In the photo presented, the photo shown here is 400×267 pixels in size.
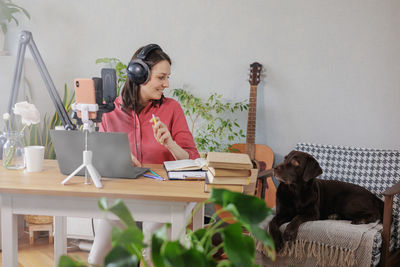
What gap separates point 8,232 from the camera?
1454 millimetres

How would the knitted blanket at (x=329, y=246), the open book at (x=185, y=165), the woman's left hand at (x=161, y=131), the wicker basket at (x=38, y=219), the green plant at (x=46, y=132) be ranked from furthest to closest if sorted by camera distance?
the green plant at (x=46, y=132), the wicker basket at (x=38, y=219), the knitted blanket at (x=329, y=246), the woman's left hand at (x=161, y=131), the open book at (x=185, y=165)

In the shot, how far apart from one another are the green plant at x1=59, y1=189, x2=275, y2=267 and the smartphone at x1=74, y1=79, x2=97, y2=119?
0.97 m

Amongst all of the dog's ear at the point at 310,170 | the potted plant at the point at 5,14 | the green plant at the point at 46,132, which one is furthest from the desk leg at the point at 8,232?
the potted plant at the point at 5,14

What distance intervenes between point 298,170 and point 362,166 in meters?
0.63

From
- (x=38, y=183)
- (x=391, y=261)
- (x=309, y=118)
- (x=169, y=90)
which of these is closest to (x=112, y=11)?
(x=169, y=90)

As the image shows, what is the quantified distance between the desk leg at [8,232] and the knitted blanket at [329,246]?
4.01ft

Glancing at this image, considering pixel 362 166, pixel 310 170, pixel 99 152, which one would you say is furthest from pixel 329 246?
pixel 99 152

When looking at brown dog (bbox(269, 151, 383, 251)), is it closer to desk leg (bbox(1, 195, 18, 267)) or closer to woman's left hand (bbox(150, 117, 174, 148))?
woman's left hand (bbox(150, 117, 174, 148))

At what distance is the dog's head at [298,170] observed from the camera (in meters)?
2.22

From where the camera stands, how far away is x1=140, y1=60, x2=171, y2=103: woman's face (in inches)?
78.0

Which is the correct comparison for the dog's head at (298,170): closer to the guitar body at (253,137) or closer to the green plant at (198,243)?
the guitar body at (253,137)

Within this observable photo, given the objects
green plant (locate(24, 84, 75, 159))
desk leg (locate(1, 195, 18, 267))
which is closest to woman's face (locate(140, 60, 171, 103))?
desk leg (locate(1, 195, 18, 267))

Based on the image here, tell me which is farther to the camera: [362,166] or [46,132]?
[46,132]

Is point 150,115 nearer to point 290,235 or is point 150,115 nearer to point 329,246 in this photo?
point 290,235
